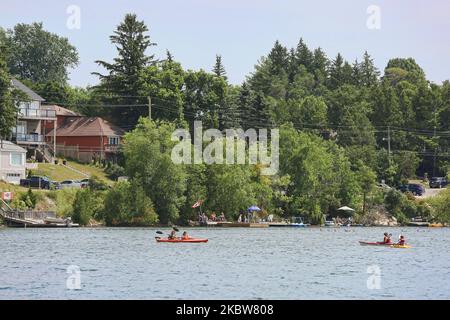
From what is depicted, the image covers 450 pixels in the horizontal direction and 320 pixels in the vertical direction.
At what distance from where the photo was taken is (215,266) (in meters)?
64.5

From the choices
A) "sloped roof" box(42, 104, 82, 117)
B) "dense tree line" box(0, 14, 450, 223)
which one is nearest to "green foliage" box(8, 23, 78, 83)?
"dense tree line" box(0, 14, 450, 223)

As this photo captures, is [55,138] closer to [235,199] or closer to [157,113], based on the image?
[157,113]

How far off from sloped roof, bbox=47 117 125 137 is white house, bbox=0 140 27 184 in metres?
21.9

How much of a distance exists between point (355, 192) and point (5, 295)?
87557 mm

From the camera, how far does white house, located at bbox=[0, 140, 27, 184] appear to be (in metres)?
115

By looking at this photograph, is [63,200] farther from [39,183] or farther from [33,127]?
[33,127]

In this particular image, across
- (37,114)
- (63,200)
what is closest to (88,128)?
(37,114)

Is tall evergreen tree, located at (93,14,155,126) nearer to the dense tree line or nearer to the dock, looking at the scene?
Result: the dense tree line

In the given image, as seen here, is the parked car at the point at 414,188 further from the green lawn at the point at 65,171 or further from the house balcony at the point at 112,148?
the green lawn at the point at 65,171

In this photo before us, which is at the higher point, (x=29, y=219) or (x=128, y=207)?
(x=128, y=207)

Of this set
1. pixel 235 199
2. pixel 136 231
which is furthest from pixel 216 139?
pixel 136 231

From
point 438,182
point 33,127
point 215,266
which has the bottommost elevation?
point 215,266

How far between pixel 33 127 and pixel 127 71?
54.4ft

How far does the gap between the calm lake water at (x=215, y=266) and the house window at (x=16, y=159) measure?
22.2 meters
